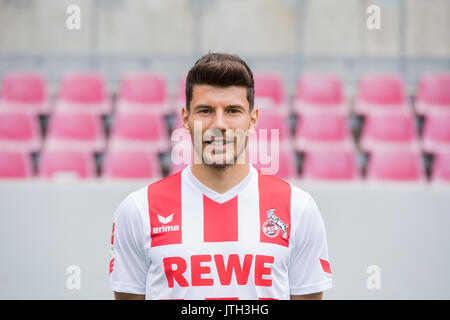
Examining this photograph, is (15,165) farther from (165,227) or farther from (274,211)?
(274,211)

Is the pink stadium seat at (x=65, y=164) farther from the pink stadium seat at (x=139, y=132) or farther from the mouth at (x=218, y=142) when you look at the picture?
the mouth at (x=218, y=142)

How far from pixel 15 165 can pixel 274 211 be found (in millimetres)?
2719

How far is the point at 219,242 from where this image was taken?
127 cm

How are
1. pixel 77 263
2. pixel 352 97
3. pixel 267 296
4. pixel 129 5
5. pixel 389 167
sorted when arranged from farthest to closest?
pixel 129 5 → pixel 352 97 → pixel 389 167 → pixel 77 263 → pixel 267 296

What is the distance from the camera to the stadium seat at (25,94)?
4.16 meters

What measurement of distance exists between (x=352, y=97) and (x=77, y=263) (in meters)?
3.06

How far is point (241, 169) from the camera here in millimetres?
1347

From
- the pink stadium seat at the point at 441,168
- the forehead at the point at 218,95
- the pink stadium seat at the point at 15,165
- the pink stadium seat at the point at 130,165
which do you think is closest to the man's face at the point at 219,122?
the forehead at the point at 218,95

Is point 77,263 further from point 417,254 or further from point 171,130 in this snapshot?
point 171,130

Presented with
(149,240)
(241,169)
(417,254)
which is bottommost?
(417,254)

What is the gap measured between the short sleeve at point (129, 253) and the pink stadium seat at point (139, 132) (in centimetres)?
244

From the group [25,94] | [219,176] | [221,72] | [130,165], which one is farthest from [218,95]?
[25,94]
